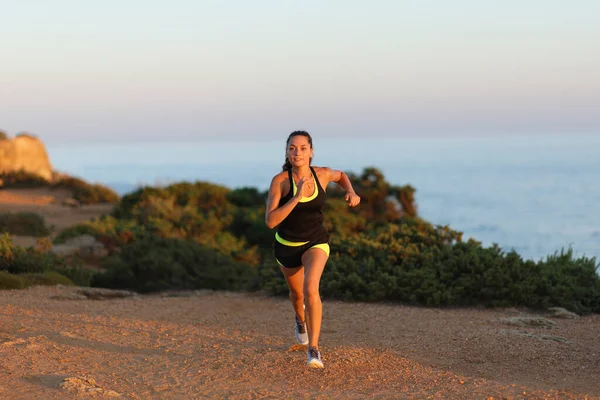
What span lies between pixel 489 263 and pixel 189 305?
4699 mm

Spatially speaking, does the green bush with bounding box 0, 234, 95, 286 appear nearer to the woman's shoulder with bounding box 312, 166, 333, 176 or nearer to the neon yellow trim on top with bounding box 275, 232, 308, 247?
the neon yellow trim on top with bounding box 275, 232, 308, 247

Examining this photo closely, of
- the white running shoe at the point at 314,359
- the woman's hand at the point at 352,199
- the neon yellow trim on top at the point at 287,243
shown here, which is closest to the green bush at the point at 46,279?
the neon yellow trim on top at the point at 287,243

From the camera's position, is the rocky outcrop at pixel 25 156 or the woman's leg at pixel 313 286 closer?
the woman's leg at pixel 313 286

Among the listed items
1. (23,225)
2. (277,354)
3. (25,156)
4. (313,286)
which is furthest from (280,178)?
(25,156)

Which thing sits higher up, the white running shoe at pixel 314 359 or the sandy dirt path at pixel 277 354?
the white running shoe at pixel 314 359

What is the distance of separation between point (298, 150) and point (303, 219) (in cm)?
60

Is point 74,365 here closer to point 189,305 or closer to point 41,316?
point 41,316

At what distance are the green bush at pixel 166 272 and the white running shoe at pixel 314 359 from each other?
6407mm

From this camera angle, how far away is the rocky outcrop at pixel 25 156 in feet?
131

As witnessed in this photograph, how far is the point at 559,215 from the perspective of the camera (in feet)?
162

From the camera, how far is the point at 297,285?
6.95m

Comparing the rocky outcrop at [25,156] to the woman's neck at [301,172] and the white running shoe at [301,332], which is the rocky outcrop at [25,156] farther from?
the woman's neck at [301,172]

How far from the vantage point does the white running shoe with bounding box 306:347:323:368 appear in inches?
258

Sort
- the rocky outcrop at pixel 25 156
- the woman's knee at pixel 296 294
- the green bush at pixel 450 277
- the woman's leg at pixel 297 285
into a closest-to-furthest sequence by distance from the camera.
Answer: the woman's leg at pixel 297 285 < the woman's knee at pixel 296 294 < the green bush at pixel 450 277 < the rocky outcrop at pixel 25 156
